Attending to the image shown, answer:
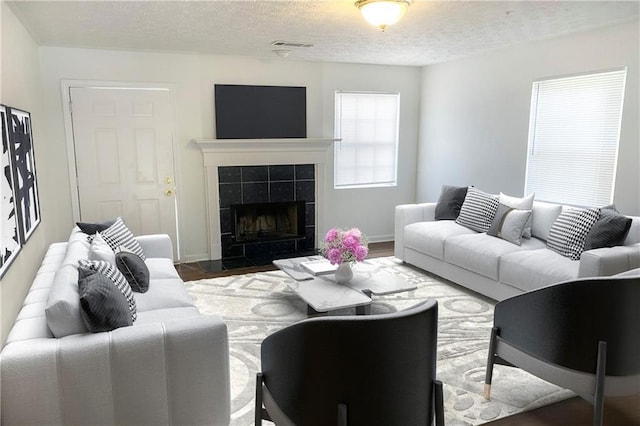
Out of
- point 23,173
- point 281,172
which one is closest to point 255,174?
point 281,172

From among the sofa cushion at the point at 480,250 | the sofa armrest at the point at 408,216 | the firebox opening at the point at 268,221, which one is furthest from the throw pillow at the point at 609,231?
the firebox opening at the point at 268,221

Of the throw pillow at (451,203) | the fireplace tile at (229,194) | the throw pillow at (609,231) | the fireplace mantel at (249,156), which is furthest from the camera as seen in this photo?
the fireplace tile at (229,194)

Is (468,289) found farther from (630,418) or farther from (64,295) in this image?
(64,295)

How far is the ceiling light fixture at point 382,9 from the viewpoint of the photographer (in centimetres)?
299

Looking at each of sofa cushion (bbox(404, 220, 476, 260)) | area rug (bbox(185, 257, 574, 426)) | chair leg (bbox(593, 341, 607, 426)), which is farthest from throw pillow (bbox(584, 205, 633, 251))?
chair leg (bbox(593, 341, 607, 426))

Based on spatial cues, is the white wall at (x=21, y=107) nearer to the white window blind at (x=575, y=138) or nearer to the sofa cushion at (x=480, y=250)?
the sofa cushion at (x=480, y=250)

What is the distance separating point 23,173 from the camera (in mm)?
3047

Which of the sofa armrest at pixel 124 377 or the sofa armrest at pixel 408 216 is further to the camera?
the sofa armrest at pixel 408 216

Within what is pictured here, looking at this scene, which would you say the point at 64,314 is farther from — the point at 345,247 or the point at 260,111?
the point at 260,111

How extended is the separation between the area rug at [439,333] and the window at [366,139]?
1461mm

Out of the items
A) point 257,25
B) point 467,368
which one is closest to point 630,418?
point 467,368

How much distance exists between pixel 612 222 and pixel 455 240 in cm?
137

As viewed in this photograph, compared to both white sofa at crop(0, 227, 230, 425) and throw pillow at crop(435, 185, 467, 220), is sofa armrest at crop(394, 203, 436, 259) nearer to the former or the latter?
throw pillow at crop(435, 185, 467, 220)

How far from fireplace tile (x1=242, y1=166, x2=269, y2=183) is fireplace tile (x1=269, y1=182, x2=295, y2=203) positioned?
0.14 m
